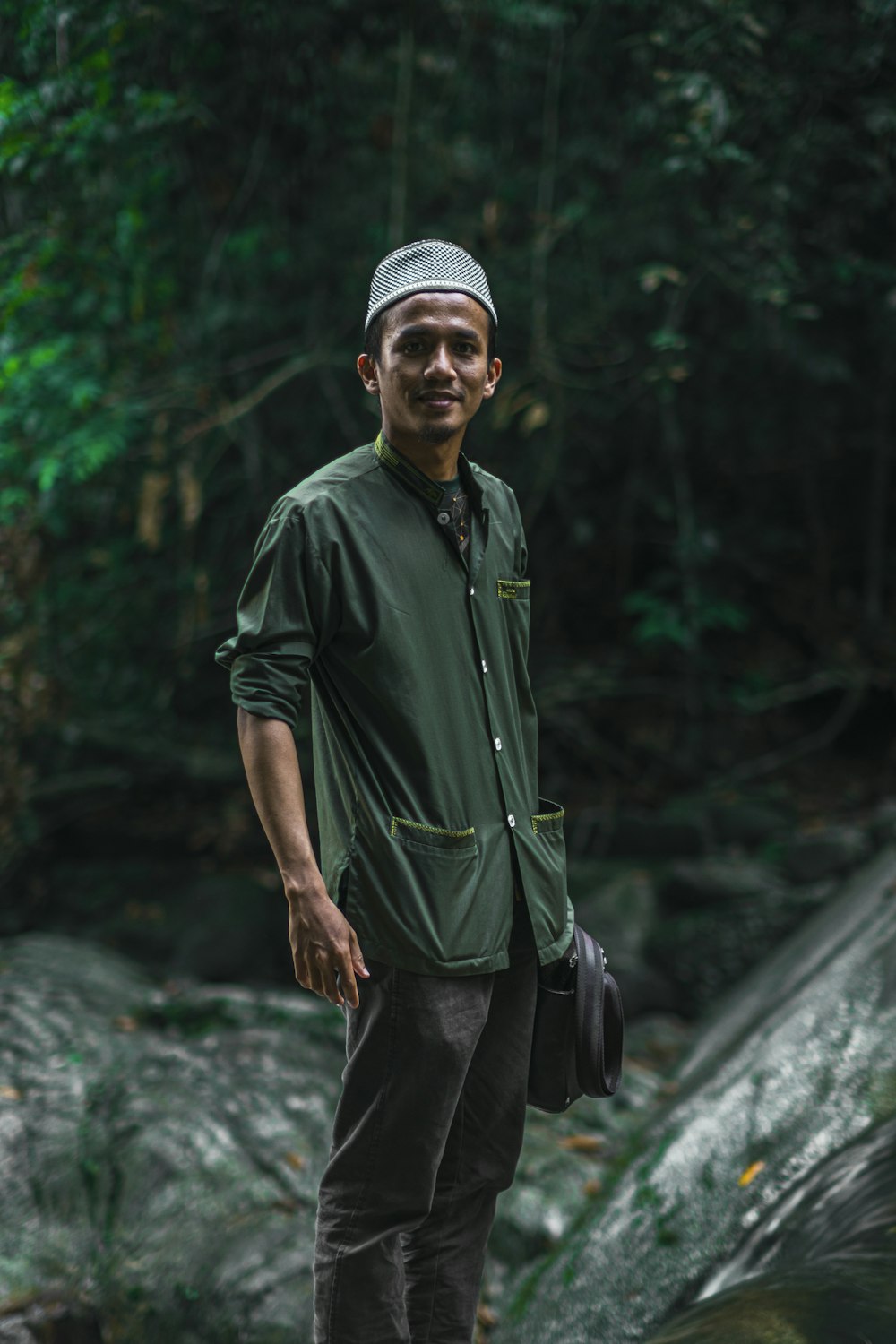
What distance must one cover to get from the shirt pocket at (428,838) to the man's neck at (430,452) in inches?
24.9

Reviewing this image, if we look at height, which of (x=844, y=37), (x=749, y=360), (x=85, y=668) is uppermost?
(x=844, y=37)

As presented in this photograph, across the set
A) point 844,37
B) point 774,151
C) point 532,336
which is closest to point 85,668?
point 532,336

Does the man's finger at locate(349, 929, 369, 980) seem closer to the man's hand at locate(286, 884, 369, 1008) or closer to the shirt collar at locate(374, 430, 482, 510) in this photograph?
the man's hand at locate(286, 884, 369, 1008)

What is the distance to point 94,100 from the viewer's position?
4.73m

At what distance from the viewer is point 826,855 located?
6.79 metres

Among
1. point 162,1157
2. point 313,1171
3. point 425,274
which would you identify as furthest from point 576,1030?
point 162,1157

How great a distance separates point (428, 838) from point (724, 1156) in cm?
162

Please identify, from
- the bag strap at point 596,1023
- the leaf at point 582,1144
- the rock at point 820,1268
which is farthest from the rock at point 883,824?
the bag strap at point 596,1023

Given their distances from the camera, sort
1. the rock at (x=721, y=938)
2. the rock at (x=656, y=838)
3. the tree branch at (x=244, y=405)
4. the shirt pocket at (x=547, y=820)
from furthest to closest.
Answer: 1. the rock at (x=656, y=838)
2. the rock at (x=721, y=938)
3. the tree branch at (x=244, y=405)
4. the shirt pocket at (x=547, y=820)

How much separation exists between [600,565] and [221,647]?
6854mm

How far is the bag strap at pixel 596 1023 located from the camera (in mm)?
2309

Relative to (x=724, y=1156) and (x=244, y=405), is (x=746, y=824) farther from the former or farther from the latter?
(x=724, y=1156)

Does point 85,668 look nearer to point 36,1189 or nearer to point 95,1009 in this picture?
point 95,1009

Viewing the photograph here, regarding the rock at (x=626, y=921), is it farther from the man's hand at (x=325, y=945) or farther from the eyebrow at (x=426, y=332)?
the eyebrow at (x=426, y=332)
